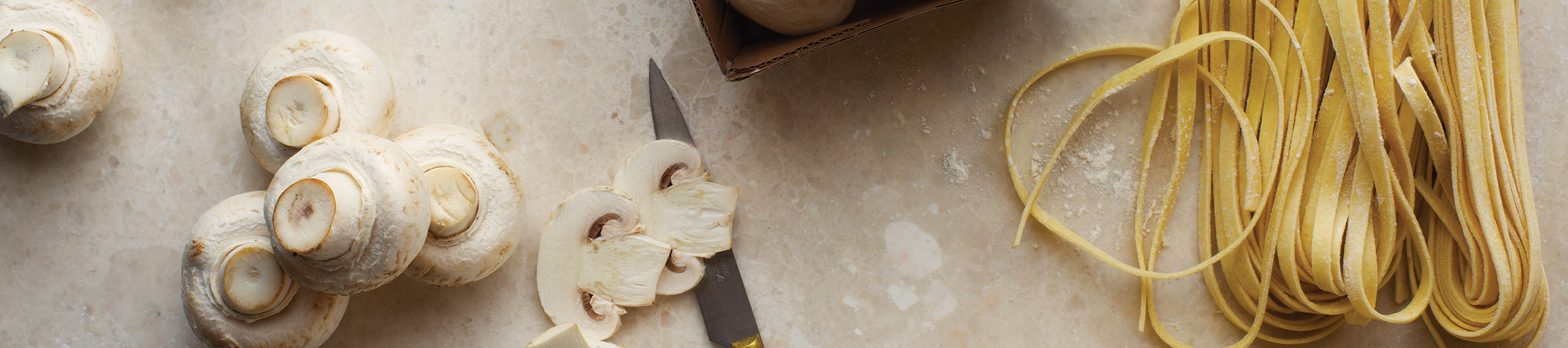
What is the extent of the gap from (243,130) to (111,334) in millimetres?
530

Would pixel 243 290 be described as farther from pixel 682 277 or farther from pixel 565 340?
pixel 682 277

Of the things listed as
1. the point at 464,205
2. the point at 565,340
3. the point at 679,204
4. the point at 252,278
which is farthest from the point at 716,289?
the point at 252,278

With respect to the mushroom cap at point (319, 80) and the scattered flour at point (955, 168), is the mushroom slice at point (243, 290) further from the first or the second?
the scattered flour at point (955, 168)

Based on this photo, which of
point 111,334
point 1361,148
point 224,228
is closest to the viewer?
point 224,228

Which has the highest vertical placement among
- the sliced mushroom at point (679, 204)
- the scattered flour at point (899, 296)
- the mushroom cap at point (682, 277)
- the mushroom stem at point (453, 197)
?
the mushroom stem at point (453, 197)

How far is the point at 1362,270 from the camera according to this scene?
128cm

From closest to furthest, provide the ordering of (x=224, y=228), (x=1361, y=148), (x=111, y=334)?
(x=224, y=228), (x=1361, y=148), (x=111, y=334)

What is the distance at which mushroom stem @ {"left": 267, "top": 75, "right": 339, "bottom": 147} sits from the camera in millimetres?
1150

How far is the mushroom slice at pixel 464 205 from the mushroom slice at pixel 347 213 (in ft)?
0.23

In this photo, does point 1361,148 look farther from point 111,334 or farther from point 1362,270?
point 111,334

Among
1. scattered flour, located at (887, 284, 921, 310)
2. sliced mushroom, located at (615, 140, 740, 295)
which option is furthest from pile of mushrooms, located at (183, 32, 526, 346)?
scattered flour, located at (887, 284, 921, 310)

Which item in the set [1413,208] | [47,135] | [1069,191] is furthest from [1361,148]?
[47,135]

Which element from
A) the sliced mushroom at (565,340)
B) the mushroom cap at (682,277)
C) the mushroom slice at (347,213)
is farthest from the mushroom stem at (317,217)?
the mushroom cap at (682,277)

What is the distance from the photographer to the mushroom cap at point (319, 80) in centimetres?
119
